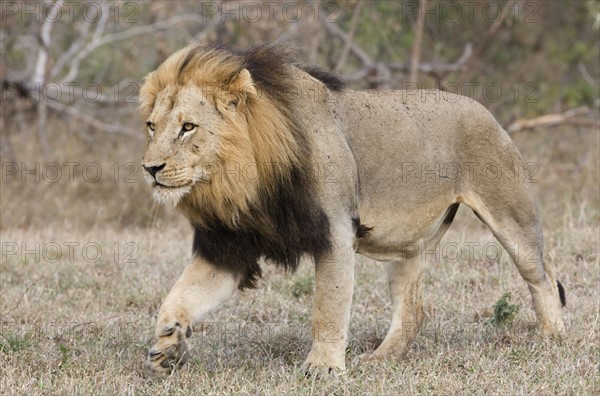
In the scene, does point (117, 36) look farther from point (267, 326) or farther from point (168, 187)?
point (168, 187)

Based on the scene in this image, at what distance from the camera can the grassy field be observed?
4312 mm

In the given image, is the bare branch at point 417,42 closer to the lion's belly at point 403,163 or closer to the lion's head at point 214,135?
the lion's belly at point 403,163

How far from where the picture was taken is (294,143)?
439 cm

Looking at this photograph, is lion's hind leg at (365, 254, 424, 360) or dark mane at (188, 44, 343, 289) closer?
dark mane at (188, 44, 343, 289)

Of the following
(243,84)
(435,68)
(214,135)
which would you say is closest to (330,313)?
(214,135)

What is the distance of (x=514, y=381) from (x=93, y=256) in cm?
400

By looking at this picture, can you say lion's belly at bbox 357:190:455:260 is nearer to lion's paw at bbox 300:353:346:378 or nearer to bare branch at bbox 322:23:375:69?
lion's paw at bbox 300:353:346:378

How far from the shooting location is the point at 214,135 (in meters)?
4.23

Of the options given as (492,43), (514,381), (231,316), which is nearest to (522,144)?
(492,43)

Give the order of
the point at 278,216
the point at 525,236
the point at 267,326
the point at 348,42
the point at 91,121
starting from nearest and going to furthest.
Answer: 1. the point at 278,216
2. the point at 525,236
3. the point at 267,326
4. the point at 91,121
5. the point at 348,42

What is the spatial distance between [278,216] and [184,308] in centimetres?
60

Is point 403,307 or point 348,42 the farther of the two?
point 348,42

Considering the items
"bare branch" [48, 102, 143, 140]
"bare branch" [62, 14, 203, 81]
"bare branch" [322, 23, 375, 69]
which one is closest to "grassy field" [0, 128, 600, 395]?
"bare branch" [48, 102, 143, 140]

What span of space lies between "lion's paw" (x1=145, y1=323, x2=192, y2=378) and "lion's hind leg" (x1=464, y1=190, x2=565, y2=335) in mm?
1773
